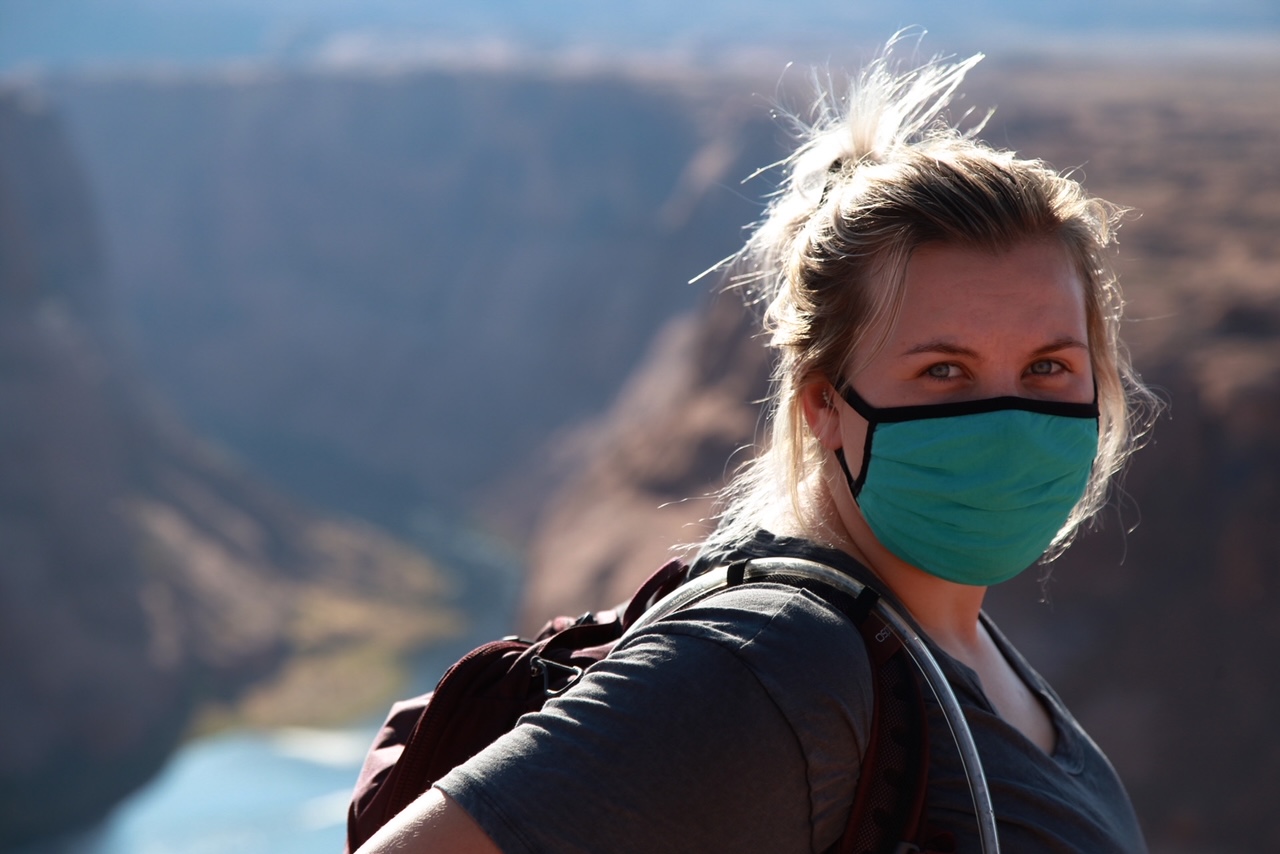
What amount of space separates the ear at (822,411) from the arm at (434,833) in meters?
0.81

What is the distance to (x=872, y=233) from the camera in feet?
5.81

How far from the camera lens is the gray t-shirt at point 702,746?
1.33 meters

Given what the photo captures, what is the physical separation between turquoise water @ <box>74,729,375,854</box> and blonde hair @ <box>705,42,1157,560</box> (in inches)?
839

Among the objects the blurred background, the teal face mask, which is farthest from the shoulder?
the blurred background

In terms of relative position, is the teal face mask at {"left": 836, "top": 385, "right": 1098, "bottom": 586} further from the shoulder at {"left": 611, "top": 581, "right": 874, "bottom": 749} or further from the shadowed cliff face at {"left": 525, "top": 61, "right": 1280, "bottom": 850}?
the shadowed cliff face at {"left": 525, "top": 61, "right": 1280, "bottom": 850}

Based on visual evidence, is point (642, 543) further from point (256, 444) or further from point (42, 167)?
point (256, 444)

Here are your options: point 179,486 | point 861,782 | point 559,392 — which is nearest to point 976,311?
point 861,782

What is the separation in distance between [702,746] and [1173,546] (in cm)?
1325

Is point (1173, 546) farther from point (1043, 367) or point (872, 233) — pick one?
point (872, 233)

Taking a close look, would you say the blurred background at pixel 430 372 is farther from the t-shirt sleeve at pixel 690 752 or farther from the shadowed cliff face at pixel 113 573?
the t-shirt sleeve at pixel 690 752

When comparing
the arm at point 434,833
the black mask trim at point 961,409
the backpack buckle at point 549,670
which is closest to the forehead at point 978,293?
the black mask trim at point 961,409

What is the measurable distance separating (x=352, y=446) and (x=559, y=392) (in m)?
8.57

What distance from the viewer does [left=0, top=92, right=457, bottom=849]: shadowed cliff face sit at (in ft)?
83.1

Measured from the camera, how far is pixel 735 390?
19.9 m
